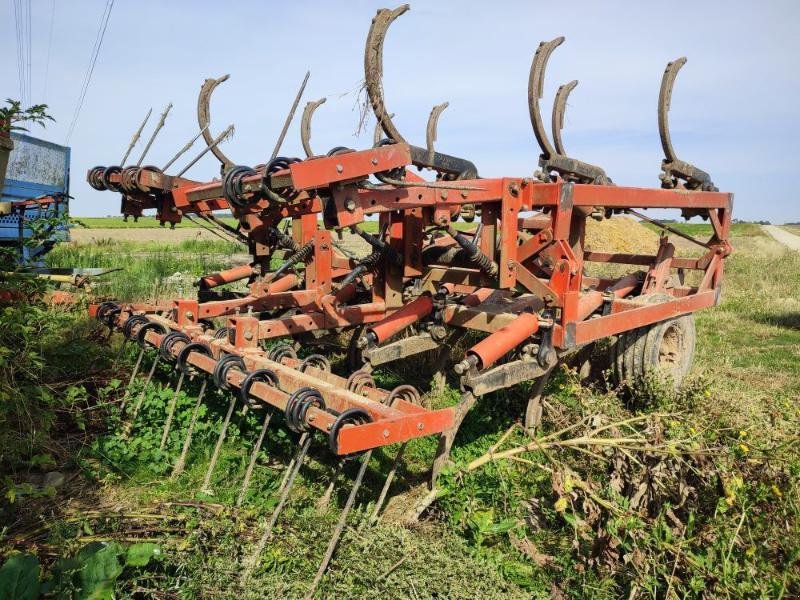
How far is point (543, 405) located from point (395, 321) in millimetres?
1381

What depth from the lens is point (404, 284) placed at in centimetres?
573

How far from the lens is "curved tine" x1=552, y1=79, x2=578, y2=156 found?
19.8 feet

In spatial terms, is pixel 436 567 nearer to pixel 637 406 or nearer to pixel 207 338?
pixel 207 338

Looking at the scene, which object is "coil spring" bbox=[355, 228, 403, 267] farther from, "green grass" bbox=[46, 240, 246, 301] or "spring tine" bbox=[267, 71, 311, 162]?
"green grass" bbox=[46, 240, 246, 301]

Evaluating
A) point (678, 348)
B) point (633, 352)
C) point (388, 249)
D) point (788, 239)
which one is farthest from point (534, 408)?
point (788, 239)

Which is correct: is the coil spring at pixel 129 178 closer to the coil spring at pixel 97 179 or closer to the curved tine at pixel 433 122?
the coil spring at pixel 97 179

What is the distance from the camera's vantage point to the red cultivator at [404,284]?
3715 mm

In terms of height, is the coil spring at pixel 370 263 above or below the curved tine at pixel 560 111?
below

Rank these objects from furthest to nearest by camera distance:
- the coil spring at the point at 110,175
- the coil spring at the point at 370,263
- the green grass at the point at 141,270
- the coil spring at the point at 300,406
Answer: the green grass at the point at 141,270, the coil spring at the point at 110,175, the coil spring at the point at 370,263, the coil spring at the point at 300,406

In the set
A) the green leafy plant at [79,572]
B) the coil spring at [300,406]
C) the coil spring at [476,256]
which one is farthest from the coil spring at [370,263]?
the green leafy plant at [79,572]

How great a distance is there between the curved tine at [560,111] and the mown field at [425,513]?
2.38 metres

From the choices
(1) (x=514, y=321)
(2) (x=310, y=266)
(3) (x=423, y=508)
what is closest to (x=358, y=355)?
(2) (x=310, y=266)

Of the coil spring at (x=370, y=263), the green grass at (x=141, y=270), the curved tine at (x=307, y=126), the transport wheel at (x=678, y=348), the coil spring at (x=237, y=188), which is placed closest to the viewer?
the coil spring at (x=237, y=188)

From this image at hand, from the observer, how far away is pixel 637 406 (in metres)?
5.68
